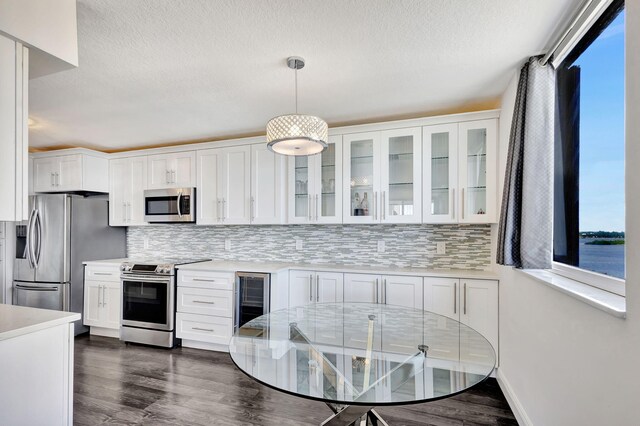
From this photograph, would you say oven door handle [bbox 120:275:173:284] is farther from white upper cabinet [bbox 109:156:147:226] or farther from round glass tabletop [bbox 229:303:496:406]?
round glass tabletop [bbox 229:303:496:406]

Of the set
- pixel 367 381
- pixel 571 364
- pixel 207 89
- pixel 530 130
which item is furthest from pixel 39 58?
pixel 571 364

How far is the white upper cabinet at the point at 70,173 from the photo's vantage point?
13.5 feet

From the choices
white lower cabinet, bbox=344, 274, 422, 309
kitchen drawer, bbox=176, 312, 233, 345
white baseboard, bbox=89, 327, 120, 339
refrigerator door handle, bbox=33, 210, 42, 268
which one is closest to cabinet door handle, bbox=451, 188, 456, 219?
white lower cabinet, bbox=344, 274, 422, 309

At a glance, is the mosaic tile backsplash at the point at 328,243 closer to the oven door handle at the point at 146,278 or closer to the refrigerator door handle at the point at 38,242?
the oven door handle at the point at 146,278

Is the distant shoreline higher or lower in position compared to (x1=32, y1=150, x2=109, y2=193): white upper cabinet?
lower

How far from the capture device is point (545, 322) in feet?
5.74

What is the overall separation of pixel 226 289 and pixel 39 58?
2480 millimetres

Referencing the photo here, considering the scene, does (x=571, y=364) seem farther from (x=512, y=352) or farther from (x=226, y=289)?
(x=226, y=289)

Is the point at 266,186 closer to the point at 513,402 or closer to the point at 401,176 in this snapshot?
the point at 401,176

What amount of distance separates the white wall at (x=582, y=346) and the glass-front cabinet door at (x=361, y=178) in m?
1.27

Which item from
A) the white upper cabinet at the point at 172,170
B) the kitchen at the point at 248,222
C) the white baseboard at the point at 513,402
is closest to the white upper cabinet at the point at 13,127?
the kitchen at the point at 248,222

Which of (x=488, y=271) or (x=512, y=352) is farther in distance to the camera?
(x=488, y=271)

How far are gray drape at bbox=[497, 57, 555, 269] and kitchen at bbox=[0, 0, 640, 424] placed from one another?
0.17 meters

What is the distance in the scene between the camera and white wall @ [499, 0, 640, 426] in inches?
39.8
